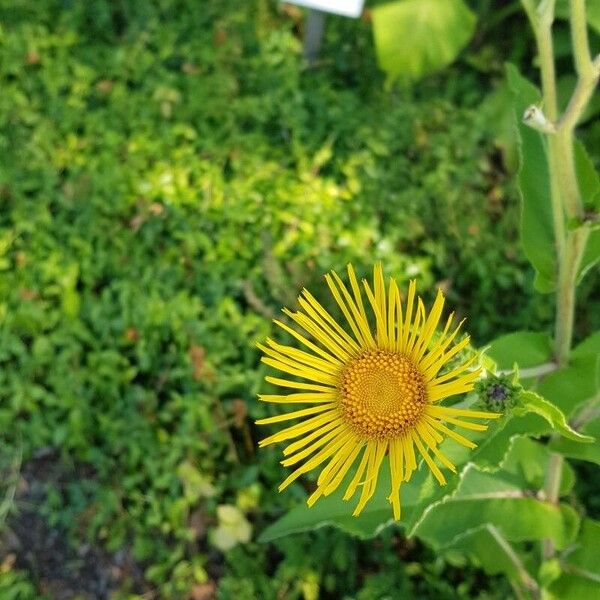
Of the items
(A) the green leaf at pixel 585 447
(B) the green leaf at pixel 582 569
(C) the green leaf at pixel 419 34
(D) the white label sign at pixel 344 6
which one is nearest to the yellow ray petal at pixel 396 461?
(A) the green leaf at pixel 585 447

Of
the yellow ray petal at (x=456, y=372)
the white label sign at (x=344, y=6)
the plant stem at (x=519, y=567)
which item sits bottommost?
the plant stem at (x=519, y=567)

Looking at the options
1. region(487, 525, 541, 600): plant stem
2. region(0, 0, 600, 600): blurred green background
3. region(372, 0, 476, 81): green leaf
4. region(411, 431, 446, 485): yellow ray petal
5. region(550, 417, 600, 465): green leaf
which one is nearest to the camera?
region(411, 431, 446, 485): yellow ray petal

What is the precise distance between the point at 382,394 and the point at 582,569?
2.66 feet

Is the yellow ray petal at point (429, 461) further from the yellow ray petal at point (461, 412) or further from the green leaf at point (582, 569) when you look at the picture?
the green leaf at point (582, 569)

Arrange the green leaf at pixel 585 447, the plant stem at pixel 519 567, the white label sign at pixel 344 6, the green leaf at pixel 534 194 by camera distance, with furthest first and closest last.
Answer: the white label sign at pixel 344 6 → the plant stem at pixel 519 567 → the green leaf at pixel 534 194 → the green leaf at pixel 585 447

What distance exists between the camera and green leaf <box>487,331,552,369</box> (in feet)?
5.10

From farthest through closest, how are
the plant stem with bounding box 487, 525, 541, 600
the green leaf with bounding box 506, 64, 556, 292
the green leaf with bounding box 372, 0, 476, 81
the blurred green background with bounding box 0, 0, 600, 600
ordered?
the green leaf with bounding box 372, 0, 476, 81 → the blurred green background with bounding box 0, 0, 600, 600 → the plant stem with bounding box 487, 525, 541, 600 → the green leaf with bounding box 506, 64, 556, 292

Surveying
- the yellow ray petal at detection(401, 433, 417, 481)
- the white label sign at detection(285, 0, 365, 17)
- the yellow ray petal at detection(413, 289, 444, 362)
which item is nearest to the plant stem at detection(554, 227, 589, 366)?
the yellow ray petal at detection(413, 289, 444, 362)

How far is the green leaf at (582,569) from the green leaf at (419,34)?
5.25 ft

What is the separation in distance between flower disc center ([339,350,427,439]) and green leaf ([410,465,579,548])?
48 centimetres

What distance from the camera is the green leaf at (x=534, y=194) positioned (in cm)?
154

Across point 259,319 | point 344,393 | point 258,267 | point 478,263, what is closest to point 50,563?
point 259,319

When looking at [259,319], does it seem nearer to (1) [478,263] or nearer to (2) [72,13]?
(1) [478,263]

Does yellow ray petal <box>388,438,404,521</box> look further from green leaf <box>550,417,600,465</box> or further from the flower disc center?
green leaf <box>550,417,600,465</box>
